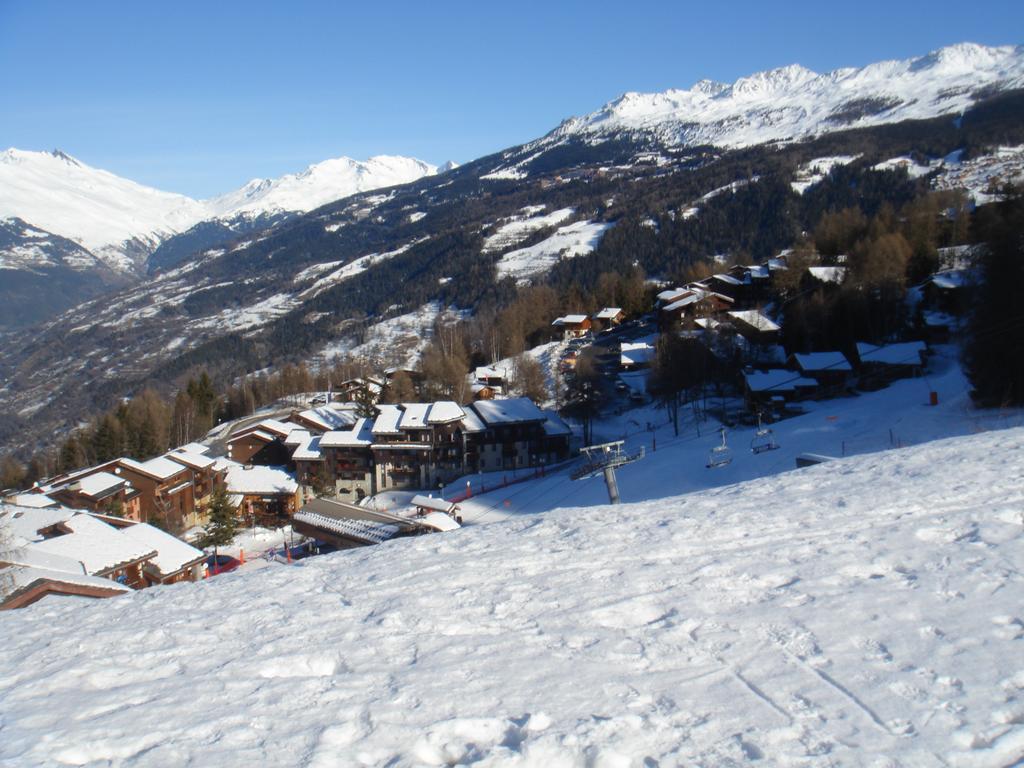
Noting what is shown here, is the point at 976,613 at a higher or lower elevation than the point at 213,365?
lower

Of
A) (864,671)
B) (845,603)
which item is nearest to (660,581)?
(845,603)

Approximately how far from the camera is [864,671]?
4168 mm

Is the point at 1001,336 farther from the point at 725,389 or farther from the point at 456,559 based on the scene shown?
the point at 725,389

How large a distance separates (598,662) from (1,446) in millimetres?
137241

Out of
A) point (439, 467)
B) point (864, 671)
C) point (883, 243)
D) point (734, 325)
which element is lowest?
point (439, 467)

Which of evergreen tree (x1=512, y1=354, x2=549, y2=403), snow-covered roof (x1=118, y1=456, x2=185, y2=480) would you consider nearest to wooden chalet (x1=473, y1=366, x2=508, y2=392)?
evergreen tree (x1=512, y1=354, x2=549, y2=403)

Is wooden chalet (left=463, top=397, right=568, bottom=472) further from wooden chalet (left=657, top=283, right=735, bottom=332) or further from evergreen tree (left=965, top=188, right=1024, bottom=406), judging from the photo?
evergreen tree (left=965, top=188, right=1024, bottom=406)

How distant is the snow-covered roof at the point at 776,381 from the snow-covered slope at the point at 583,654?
32023 millimetres

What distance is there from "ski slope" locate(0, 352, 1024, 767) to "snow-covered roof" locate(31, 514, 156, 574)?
18018 mm

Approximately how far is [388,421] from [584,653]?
3932cm

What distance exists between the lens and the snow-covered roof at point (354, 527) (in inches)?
885

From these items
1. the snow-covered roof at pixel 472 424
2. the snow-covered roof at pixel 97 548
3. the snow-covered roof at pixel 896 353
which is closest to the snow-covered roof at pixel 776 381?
the snow-covered roof at pixel 896 353

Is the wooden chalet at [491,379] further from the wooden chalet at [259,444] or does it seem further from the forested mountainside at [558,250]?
the forested mountainside at [558,250]

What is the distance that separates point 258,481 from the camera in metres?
41.8
